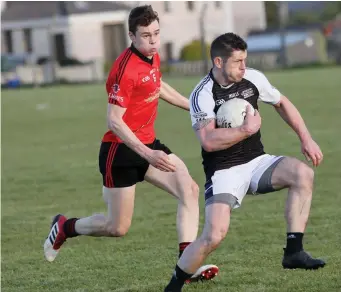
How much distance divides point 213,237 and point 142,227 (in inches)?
151

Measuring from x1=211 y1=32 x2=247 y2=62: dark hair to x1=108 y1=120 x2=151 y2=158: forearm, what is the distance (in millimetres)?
908

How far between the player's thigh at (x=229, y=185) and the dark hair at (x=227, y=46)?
32.0 inches

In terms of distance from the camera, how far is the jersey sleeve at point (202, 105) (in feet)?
23.2

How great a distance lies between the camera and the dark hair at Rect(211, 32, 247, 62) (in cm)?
701

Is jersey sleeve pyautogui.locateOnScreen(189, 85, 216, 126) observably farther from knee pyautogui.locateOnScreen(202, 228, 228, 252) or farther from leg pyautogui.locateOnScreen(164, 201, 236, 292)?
knee pyautogui.locateOnScreen(202, 228, 228, 252)

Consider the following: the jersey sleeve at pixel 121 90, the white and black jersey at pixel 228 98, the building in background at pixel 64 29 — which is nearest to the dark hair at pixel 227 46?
the white and black jersey at pixel 228 98

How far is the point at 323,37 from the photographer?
68938mm

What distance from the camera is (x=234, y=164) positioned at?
7.26m

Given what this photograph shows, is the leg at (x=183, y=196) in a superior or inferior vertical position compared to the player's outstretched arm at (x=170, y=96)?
inferior

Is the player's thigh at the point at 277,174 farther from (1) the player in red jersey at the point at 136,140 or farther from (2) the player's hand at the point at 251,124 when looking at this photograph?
(1) the player in red jersey at the point at 136,140

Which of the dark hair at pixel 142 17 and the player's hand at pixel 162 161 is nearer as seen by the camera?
the player's hand at pixel 162 161

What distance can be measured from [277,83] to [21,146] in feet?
54.0

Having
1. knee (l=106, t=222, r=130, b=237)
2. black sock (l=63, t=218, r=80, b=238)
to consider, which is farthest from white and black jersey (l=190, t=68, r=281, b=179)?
black sock (l=63, t=218, r=80, b=238)

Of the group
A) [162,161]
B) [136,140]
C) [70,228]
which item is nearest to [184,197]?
[136,140]
